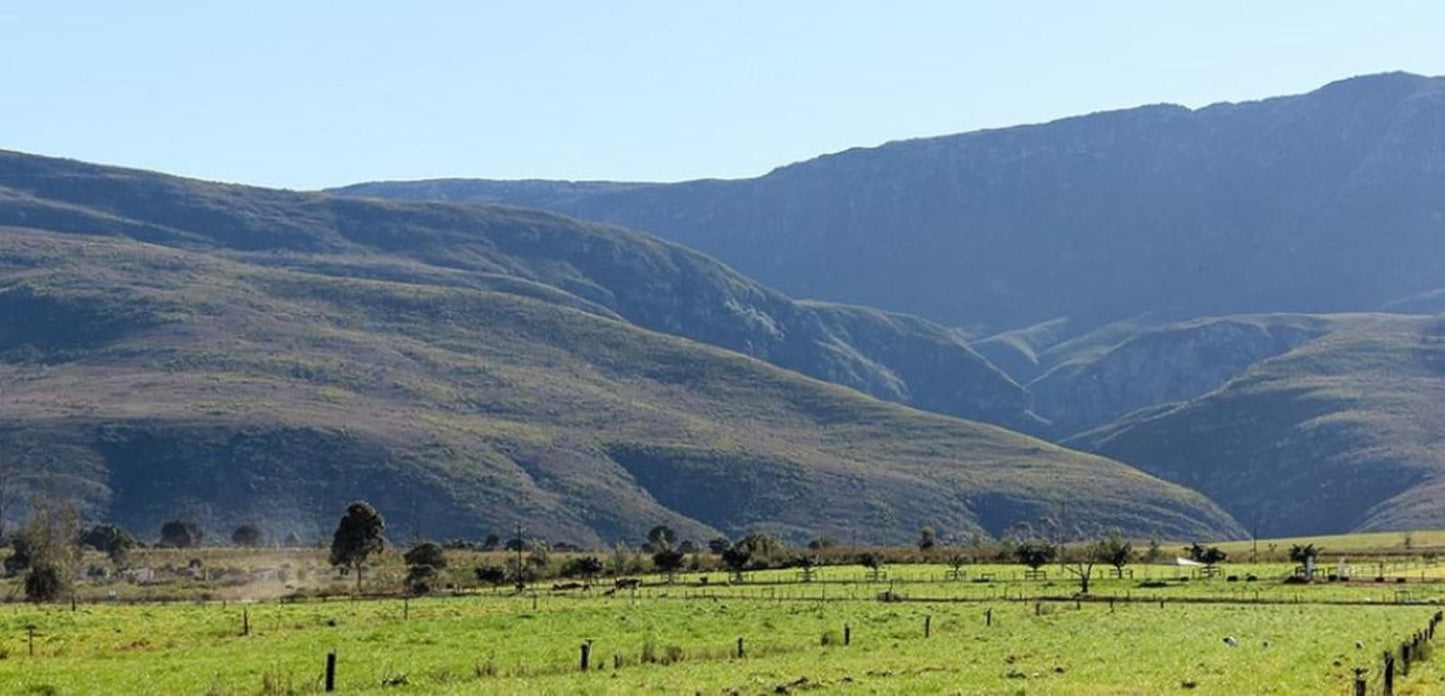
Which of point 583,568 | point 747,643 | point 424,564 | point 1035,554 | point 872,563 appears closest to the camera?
point 747,643

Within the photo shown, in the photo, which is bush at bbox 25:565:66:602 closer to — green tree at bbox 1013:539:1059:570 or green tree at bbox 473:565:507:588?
green tree at bbox 473:565:507:588

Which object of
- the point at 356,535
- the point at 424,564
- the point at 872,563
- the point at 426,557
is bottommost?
the point at 424,564

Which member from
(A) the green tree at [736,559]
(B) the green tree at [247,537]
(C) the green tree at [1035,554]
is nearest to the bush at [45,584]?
(A) the green tree at [736,559]

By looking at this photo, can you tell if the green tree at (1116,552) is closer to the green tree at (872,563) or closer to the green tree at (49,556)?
the green tree at (872,563)

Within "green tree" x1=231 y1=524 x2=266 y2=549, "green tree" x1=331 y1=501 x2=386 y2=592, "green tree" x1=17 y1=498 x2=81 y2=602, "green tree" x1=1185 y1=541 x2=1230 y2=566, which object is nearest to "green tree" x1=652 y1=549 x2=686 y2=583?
"green tree" x1=331 y1=501 x2=386 y2=592

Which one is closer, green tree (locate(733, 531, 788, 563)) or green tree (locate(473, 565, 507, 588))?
green tree (locate(473, 565, 507, 588))

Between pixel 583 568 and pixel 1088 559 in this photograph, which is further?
pixel 1088 559

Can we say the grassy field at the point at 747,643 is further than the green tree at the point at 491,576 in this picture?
No

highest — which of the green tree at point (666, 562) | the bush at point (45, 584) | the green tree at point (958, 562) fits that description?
the green tree at point (958, 562)

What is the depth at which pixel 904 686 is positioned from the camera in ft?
118

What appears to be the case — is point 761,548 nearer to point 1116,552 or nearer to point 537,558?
point 537,558

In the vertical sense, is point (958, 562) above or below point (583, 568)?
above

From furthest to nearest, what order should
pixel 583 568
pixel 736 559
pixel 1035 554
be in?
1. pixel 736 559
2. pixel 583 568
3. pixel 1035 554

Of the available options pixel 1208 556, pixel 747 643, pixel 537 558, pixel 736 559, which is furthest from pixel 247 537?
pixel 747 643
